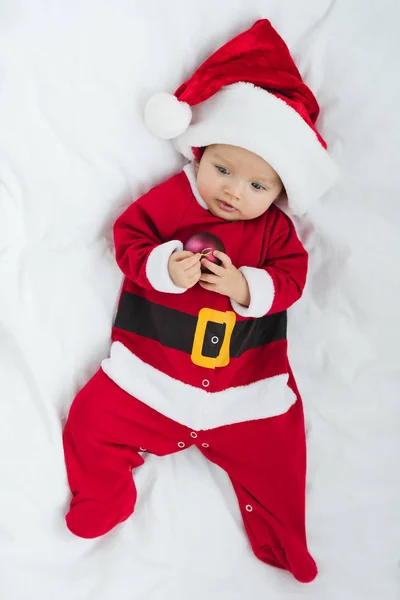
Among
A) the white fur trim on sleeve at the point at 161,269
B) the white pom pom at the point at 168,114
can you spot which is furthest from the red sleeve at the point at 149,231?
the white pom pom at the point at 168,114

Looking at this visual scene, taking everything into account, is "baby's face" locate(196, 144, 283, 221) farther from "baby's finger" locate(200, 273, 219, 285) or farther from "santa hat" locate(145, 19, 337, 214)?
"baby's finger" locate(200, 273, 219, 285)

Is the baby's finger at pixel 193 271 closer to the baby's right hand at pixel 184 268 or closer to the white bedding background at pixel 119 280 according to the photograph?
the baby's right hand at pixel 184 268

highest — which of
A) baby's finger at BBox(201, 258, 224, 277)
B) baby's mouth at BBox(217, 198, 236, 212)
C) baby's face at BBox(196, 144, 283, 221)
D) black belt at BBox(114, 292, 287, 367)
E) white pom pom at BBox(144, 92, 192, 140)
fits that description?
white pom pom at BBox(144, 92, 192, 140)

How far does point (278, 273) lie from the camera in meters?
1.12

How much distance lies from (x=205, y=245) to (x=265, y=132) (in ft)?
0.71

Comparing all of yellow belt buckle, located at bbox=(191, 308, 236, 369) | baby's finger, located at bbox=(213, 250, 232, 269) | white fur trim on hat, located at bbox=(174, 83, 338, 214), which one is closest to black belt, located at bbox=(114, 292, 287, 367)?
yellow belt buckle, located at bbox=(191, 308, 236, 369)

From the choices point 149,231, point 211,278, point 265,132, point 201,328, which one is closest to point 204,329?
point 201,328

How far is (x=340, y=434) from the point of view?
3.83ft

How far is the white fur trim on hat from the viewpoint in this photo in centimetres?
104

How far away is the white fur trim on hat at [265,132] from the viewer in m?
1.04

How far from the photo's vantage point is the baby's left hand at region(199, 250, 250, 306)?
1054 millimetres

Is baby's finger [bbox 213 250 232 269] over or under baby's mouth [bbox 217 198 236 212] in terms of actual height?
under

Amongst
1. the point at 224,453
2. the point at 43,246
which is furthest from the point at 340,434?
the point at 43,246

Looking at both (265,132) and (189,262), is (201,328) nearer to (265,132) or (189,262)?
(189,262)
